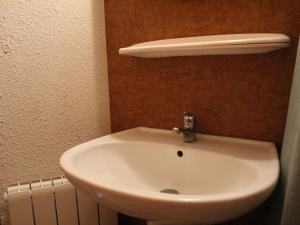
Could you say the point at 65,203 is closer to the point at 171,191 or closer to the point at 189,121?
the point at 171,191

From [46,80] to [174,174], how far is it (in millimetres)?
631

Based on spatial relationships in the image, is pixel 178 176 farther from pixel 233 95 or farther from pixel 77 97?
pixel 77 97

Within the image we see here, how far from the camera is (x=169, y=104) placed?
927 millimetres

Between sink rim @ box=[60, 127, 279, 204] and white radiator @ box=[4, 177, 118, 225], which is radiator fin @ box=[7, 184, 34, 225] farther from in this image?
sink rim @ box=[60, 127, 279, 204]

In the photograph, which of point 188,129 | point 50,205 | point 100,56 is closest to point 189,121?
point 188,129

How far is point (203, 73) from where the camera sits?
836 mm

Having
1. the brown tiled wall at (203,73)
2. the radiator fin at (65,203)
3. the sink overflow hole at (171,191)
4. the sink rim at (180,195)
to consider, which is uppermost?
the brown tiled wall at (203,73)

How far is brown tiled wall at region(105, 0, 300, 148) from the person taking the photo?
2.36 ft

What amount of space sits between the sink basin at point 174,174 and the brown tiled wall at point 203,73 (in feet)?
0.24

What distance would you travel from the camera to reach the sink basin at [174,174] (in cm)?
45

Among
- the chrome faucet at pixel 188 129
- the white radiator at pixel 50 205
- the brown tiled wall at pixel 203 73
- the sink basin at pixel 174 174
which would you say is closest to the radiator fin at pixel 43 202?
the white radiator at pixel 50 205

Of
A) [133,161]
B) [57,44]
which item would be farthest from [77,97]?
[133,161]

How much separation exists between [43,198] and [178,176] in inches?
21.2

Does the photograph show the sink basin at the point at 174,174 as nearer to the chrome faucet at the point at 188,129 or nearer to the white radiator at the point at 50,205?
the chrome faucet at the point at 188,129
